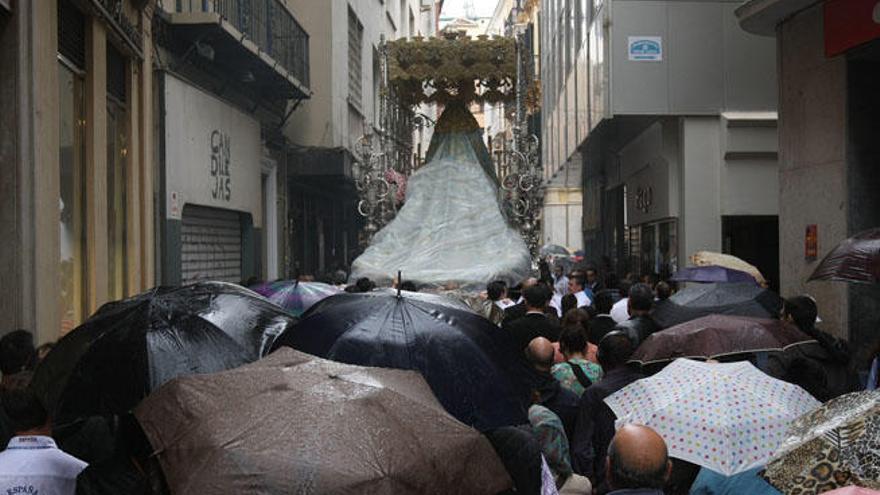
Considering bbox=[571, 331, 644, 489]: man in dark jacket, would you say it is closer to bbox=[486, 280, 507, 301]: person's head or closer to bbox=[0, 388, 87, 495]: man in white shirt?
bbox=[0, 388, 87, 495]: man in white shirt

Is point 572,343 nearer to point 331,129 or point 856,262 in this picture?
point 856,262

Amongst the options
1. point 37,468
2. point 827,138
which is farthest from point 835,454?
point 827,138

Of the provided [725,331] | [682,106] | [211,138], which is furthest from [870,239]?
[211,138]

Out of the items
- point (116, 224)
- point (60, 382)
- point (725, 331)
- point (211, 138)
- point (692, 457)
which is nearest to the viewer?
→ point (692, 457)

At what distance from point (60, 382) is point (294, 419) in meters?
2.24

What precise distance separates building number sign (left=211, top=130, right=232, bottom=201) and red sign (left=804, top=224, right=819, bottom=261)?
8.84 meters

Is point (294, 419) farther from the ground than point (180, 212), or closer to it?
closer to it

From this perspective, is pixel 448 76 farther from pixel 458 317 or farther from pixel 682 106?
pixel 458 317

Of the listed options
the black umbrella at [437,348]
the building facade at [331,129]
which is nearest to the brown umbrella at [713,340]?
the black umbrella at [437,348]

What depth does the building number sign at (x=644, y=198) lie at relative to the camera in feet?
63.0

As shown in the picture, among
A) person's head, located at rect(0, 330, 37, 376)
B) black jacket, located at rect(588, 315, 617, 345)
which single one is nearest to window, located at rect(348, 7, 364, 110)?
black jacket, located at rect(588, 315, 617, 345)

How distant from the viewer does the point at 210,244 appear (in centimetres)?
1738

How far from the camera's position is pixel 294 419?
3.38m

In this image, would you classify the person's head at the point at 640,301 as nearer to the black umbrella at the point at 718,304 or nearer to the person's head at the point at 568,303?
the black umbrella at the point at 718,304
